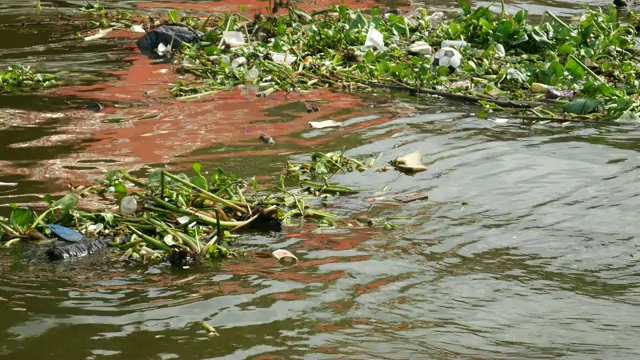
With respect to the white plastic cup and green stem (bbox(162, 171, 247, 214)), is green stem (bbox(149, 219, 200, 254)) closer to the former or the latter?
green stem (bbox(162, 171, 247, 214))

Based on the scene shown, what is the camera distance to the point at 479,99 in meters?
6.35

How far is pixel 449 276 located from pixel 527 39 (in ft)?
14.7

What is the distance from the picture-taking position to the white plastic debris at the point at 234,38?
798 centimetres

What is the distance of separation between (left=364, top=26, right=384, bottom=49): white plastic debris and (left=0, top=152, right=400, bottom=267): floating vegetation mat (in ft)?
10.6

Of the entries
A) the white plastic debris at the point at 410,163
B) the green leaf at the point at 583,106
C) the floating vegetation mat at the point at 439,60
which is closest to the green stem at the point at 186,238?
the white plastic debris at the point at 410,163

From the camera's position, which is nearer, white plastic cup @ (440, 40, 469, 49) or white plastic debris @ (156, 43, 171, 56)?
white plastic cup @ (440, 40, 469, 49)

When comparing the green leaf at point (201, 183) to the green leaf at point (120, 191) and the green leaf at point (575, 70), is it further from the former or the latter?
the green leaf at point (575, 70)

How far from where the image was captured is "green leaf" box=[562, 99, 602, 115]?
5.93m

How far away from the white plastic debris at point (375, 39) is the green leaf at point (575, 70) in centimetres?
166

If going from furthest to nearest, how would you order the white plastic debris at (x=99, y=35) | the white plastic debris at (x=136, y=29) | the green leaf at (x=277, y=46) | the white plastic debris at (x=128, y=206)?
the white plastic debris at (x=136, y=29)
the white plastic debris at (x=99, y=35)
the green leaf at (x=277, y=46)
the white plastic debris at (x=128, y=206)

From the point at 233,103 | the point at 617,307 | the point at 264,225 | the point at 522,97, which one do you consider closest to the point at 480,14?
the point at 522,97

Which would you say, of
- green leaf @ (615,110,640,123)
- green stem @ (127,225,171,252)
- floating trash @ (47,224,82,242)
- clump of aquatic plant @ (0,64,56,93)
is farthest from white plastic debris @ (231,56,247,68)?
green stem @ (127,225,171,252)

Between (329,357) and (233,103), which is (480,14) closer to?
(233,103)

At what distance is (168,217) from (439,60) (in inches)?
145
